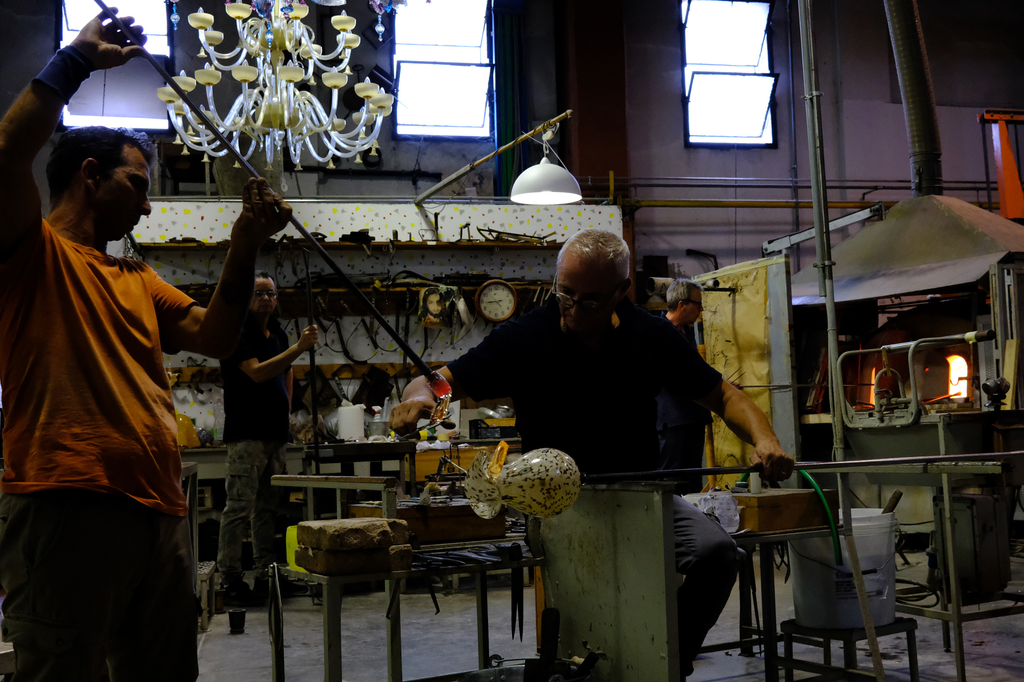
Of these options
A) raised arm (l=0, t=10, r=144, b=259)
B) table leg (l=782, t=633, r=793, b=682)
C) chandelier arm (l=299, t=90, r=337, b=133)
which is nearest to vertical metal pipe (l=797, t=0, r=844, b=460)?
table leg (l=782, t=633, r=793, b=682)

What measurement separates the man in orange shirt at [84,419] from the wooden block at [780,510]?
1.76 m

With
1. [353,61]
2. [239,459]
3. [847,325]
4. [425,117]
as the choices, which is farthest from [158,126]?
[847,325]

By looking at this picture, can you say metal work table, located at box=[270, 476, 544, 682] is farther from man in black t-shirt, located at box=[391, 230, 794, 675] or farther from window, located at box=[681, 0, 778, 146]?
window, located at box=[681, 0, 778, 146]

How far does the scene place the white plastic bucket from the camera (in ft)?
10.8

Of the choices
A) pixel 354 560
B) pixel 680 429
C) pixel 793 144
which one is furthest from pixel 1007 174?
pixel 354 560

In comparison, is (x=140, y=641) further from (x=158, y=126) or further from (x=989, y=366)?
(x=158, y=126)

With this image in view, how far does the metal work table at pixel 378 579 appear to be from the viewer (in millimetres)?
2336

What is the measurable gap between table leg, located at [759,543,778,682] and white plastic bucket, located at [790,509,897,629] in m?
0.14

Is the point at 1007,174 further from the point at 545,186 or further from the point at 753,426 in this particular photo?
the point at 753,426

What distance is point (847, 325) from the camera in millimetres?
→ 8156

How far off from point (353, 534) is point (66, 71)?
131cm

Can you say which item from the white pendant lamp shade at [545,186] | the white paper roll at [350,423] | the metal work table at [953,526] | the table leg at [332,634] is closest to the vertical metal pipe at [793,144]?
the white pendant lamp shade at [545,186]

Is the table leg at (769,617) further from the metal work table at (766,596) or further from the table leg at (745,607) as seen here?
the table leg at (745,607)

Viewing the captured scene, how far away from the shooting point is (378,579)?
2365 millimetres
